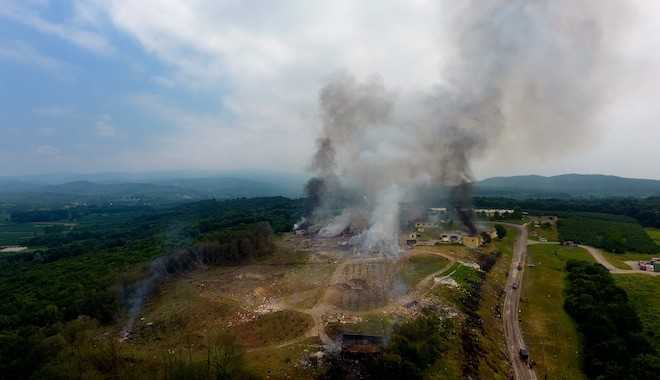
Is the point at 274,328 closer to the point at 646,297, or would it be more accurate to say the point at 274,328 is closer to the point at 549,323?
the point at 549,323

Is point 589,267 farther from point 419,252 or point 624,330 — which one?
point 419,252

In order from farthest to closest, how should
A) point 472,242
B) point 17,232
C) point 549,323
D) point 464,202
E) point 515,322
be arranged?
point 17,232
point 464,202
point 472,242
point 549,323
point 515,322

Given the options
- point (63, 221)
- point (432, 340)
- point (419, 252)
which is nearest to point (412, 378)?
point (432, 340)

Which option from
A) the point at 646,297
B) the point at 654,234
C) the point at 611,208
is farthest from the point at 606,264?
the point at 611,208

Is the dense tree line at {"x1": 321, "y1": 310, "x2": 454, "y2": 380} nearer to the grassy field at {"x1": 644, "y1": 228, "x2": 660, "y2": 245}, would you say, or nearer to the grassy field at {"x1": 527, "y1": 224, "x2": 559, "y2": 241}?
the grassy field at {"x1": 527, "y1": 224, "x2": 559, "y2": 241}

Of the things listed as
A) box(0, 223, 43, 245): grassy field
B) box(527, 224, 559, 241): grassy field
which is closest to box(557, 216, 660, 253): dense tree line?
box(527, 224, 559, 241): grassy field

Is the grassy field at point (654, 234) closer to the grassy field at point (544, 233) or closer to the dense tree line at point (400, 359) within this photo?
the grassy field at point (544, 233)

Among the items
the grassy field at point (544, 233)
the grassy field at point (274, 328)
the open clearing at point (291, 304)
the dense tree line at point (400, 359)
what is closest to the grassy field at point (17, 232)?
the open clearing at point (291, 304)
